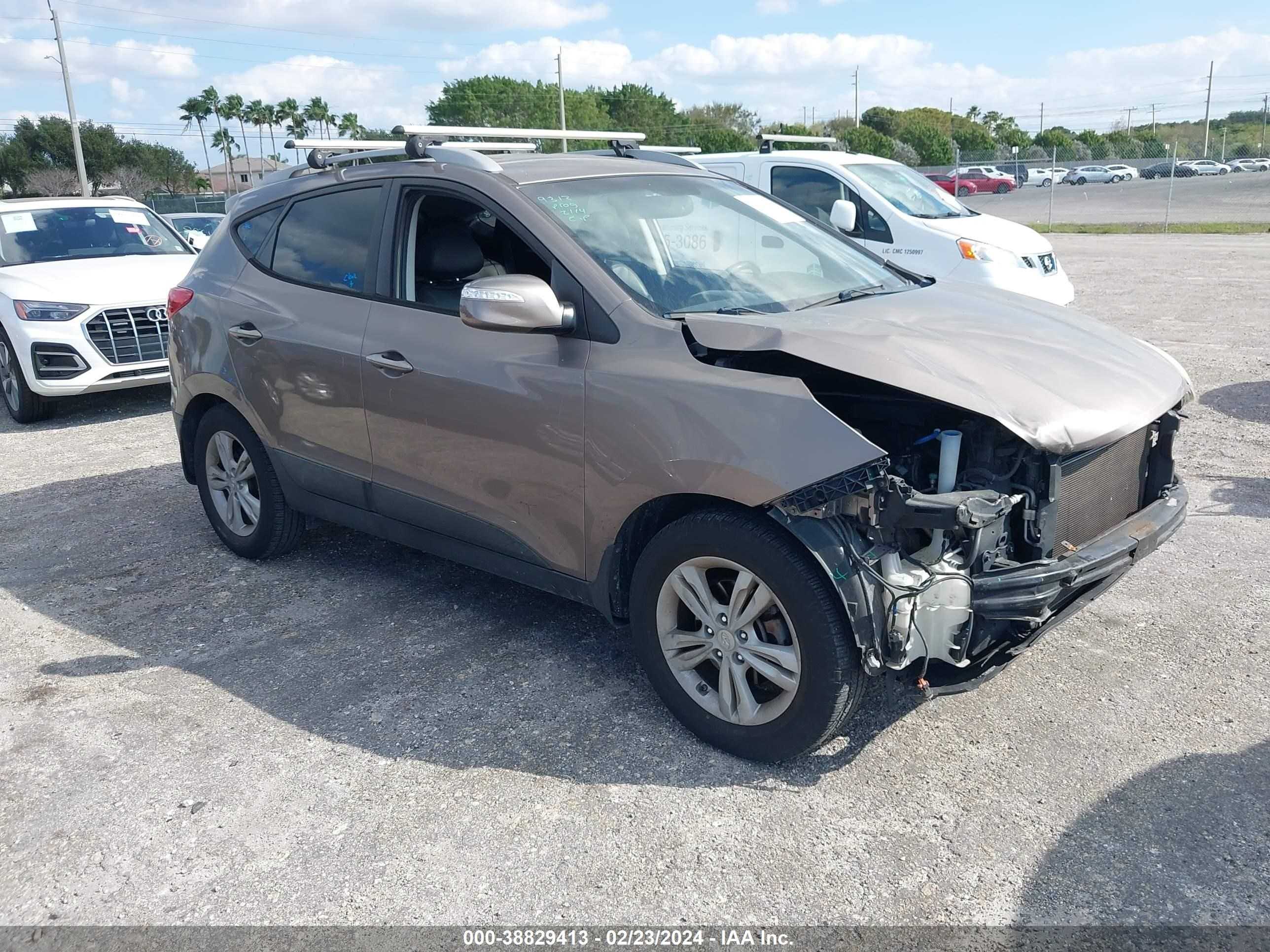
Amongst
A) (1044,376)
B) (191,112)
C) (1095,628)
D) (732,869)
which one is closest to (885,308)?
(1044,376)

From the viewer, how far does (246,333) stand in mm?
4914

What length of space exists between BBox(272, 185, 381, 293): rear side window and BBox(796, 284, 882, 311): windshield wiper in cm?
182

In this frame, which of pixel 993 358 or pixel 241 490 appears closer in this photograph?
pixel 993 358

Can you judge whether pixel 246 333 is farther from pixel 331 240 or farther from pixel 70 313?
pixel 70 313

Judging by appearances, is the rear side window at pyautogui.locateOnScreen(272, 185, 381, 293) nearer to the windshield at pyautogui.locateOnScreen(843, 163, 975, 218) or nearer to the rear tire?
the rear tire

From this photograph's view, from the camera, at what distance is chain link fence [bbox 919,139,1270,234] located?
29422 mm

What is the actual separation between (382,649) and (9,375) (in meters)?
6.47

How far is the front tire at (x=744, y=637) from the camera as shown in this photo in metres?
3.10

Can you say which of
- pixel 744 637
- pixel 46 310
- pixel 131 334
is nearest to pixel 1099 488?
pixel 744 637

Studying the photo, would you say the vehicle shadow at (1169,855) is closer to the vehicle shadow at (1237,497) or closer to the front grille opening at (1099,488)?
the front grille opening at (1099,488)

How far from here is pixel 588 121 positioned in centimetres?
8581

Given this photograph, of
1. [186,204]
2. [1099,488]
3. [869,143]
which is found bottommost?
[1099,488]

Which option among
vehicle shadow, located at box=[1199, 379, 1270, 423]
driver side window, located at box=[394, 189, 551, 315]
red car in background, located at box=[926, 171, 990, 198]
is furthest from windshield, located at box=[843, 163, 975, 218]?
red car in background, located at box=[926, 171, 990, 198]

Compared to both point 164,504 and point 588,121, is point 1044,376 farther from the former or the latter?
point 588,121
